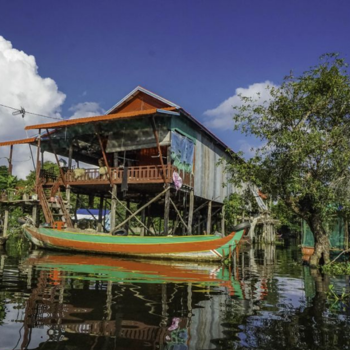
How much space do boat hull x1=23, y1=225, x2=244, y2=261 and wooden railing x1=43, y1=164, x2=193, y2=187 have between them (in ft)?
8.91

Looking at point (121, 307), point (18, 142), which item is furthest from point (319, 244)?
point (18, 142)

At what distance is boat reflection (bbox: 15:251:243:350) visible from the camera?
154 inches

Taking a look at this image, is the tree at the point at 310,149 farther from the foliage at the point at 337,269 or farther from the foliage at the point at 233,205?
the foliage at the point at 233,205

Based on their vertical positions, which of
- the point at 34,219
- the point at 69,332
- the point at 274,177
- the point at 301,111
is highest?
the point at 301,111

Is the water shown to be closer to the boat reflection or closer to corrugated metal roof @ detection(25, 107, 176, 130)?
the boat reflection

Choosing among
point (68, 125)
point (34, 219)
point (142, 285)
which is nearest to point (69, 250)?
point (34, 219)

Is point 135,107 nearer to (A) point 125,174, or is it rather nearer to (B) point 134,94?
(B) point 134,94

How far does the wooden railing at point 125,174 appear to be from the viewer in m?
15.1

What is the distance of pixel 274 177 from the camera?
42.0 ft

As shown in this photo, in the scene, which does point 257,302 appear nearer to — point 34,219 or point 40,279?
point 40,279

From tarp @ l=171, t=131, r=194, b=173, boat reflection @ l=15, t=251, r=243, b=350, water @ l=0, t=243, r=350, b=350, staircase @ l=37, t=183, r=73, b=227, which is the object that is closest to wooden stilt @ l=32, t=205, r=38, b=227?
staircase @ l=37, t=183, r=73, b=227

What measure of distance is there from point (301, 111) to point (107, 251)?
932 cm

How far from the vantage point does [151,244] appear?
1330cm

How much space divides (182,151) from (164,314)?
37.5ft
